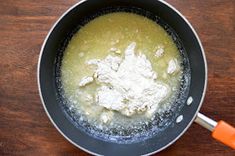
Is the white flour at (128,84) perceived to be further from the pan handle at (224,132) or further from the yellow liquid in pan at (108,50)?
the pan handle at (224,132)

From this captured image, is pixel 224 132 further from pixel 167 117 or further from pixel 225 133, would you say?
pixel 167 117

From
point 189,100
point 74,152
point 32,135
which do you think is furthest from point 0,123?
point 189,100

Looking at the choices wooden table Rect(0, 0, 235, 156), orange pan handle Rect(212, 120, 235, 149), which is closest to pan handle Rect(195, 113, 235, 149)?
orange pan handle Rect(212, 120, 235, 149)

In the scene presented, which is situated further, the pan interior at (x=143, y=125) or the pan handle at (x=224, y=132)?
the pan interior at (x=143, y=125)

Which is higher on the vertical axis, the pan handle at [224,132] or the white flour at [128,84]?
the pan handle at [224,132]

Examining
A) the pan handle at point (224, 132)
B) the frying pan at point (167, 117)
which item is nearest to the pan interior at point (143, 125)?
the frying pan at point (167, 117)
